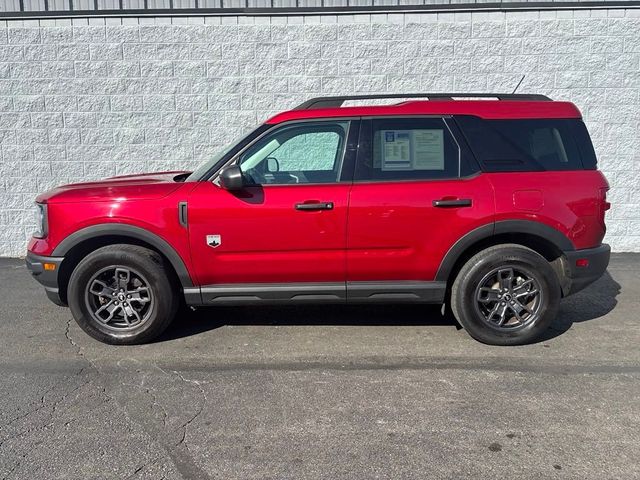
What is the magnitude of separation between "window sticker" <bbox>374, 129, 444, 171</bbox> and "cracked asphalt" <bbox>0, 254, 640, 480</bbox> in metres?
1.49

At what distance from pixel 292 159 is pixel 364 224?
0.85 meters

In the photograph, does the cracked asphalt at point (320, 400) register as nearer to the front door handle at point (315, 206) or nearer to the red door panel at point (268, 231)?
the red door panel at point (268, 231)

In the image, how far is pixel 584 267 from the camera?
14.3 ft

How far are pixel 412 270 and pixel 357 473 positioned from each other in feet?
6.39

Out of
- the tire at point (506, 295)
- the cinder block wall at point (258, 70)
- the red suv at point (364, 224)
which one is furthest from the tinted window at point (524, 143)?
the cinder block wall at point (258, 70)

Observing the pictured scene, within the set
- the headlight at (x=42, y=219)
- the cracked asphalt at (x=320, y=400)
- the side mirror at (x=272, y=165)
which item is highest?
the side mirror at (x=272, y=165)

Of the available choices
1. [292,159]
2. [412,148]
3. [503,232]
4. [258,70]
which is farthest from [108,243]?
[258,70]

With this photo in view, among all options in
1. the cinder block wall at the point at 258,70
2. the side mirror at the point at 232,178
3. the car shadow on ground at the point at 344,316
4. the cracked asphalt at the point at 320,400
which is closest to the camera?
the cracked asphalt at the point at 320,400

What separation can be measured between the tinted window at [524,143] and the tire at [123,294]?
2.78m

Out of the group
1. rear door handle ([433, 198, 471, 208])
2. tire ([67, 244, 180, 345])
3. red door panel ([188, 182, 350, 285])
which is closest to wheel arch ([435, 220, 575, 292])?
rear door handle ([433, 198, 471, 208])

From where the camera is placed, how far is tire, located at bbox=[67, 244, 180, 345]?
14.1 ft

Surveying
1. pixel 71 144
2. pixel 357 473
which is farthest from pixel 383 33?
pixel 357 473

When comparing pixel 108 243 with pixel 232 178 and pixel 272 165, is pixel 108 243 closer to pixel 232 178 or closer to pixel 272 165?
pixel 232 178

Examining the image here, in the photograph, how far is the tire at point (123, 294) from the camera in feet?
14.1
